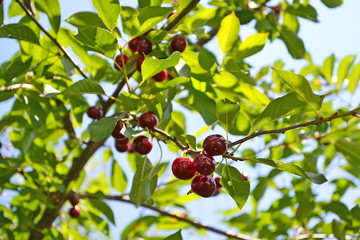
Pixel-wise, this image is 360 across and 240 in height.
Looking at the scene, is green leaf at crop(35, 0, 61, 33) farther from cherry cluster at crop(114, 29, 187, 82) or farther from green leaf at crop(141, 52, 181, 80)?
green leaf at crop(141, 52, 181, 80)

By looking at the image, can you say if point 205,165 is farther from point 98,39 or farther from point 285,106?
point 98,39

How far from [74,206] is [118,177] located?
0.26 metres

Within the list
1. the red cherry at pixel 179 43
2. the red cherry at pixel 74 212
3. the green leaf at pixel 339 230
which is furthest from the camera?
the red cherry at pixel 74 212

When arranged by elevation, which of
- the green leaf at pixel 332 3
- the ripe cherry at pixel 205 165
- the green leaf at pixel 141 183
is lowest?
the green leaf at pixel 141 183

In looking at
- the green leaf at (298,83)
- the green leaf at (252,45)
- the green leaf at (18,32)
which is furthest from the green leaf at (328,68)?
the green leaf at (18,32)

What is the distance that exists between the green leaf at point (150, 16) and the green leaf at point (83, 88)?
21cm

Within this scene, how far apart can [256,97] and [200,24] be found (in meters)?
0.36

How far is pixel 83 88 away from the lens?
40.9 inches

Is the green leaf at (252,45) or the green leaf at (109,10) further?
the green leaf at (252,45)

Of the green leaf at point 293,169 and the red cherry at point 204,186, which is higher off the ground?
the green leaf at point 293,169

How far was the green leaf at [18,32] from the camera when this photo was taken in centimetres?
123

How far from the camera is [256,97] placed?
4.38 ft

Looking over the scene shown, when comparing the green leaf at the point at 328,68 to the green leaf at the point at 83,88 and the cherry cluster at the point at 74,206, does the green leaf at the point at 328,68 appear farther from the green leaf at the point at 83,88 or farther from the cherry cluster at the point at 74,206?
the cherry cluster at the point at 74,206

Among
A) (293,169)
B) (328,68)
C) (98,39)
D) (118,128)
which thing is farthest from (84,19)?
(328,68)
